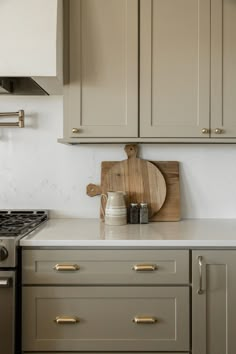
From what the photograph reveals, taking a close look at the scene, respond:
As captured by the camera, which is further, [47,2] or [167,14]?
[167,14]

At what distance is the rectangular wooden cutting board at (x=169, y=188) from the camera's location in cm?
215

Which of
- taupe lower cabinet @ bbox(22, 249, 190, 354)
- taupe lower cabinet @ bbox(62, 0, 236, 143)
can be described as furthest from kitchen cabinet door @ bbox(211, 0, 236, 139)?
taupe lower cabinet @ bbox(22, 249, 190, 354)

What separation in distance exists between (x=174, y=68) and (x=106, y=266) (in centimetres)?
106

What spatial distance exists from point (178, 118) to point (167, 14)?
543mm

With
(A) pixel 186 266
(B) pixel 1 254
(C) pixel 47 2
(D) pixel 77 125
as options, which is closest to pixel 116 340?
(A) pixel 186 266

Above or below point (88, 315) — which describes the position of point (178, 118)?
above

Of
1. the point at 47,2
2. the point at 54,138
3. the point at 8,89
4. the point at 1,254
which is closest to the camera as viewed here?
the point at 1,254

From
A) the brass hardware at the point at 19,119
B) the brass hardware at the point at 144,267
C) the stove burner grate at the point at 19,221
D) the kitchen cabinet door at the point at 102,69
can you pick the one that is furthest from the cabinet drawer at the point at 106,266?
the brass hardware at the point at 19,119

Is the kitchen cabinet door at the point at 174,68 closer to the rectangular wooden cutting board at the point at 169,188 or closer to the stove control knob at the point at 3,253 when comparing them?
the rectangular wooden cutting board at the point at 169,188

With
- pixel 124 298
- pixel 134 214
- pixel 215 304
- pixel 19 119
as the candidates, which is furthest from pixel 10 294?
pixel 19 119

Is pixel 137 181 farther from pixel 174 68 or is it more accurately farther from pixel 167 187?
pixel 174 68

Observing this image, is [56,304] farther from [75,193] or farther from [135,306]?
[75,193]

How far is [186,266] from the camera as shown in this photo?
5.36ft

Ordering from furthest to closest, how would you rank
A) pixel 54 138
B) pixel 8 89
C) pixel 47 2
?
pixel 54 138 → pixel 8 89 → pixel 47 2
